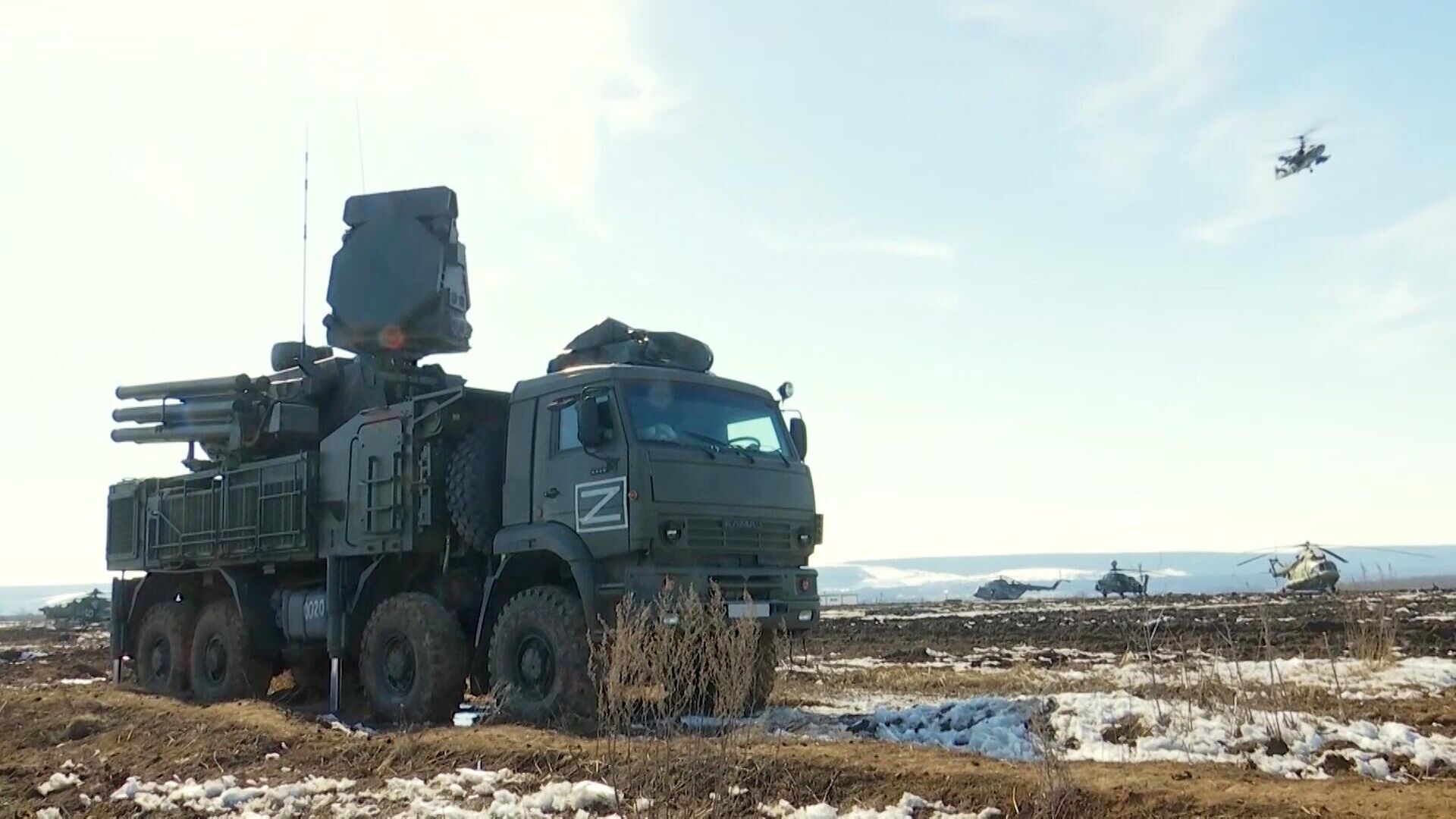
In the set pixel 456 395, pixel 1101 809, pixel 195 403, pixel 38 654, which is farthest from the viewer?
pixel 38 654

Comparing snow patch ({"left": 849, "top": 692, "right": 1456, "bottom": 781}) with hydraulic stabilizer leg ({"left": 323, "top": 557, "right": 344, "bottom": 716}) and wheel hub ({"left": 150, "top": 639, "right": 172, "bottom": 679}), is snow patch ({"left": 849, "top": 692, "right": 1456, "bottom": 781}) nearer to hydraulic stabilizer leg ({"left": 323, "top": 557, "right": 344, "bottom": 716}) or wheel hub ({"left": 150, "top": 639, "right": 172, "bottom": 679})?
hydraulic stabilizer leg ({"left": 323, "top": 557, "right": 344, "bottom": 716})

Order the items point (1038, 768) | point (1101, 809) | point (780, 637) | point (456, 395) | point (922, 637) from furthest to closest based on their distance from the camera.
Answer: point (922, 637), point (456, 395), point (780, 637), point (1038, 768), point (1101, 809)

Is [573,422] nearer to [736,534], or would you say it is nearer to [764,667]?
[736,534]

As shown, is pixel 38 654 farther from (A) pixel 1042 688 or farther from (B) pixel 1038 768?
(B) pixel 1038 768

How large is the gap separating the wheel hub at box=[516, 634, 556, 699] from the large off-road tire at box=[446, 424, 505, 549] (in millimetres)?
1258

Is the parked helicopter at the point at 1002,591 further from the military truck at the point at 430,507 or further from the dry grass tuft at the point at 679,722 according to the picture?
the dry grass tuft at the point at 679,722

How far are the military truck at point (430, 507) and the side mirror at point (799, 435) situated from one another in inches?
6.1

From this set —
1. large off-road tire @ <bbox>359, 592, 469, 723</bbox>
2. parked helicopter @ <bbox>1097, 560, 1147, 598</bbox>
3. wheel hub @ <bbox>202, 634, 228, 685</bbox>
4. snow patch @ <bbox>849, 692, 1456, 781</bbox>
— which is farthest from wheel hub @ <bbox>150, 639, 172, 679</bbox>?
parked helicopter @ <bbox>1097, 560, 1147, 598</bbox>

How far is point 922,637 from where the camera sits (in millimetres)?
23344

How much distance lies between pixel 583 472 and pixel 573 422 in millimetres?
536

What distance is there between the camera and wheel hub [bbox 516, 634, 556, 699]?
10484 millimetres

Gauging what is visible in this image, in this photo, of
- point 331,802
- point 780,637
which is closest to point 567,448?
point 780,637

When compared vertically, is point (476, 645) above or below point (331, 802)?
above

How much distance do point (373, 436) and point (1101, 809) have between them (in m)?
8.65
